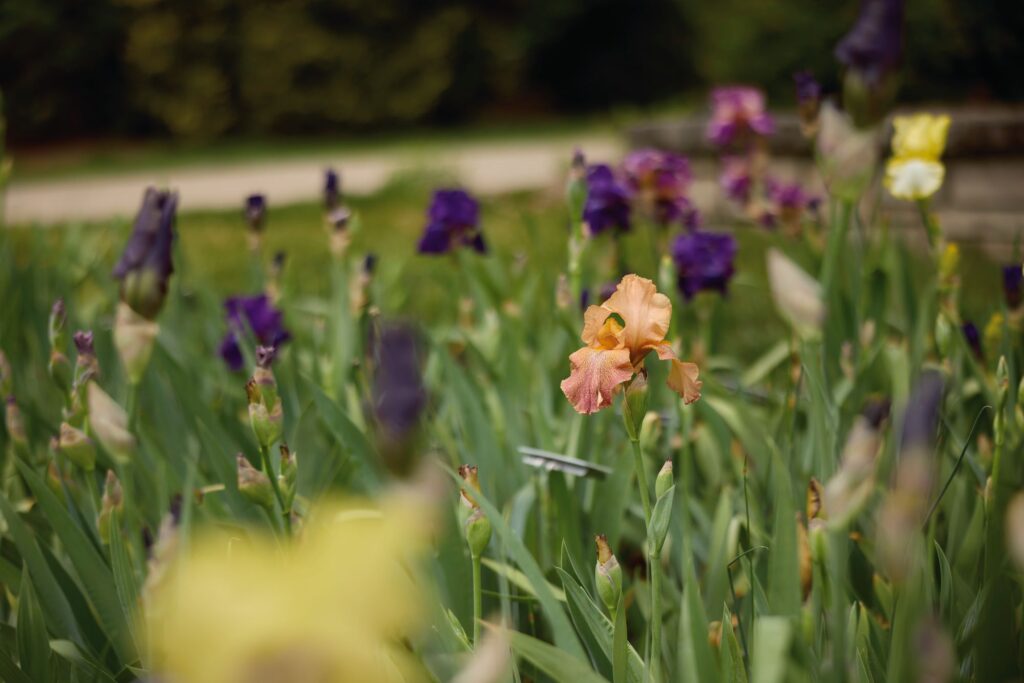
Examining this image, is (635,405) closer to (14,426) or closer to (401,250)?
(14,426)

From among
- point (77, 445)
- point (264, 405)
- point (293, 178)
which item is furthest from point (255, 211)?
point (293, 178)

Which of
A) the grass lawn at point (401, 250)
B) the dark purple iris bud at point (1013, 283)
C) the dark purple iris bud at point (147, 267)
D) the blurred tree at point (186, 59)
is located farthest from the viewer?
the blurred tree at point (186, 59)

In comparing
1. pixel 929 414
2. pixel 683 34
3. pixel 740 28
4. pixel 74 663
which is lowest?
pixel 74 663

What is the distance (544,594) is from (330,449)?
1.69 ft

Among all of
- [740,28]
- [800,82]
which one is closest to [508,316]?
[800,82]

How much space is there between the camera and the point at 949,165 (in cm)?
308

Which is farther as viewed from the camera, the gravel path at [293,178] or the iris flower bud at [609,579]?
the gravel path at [293,178]

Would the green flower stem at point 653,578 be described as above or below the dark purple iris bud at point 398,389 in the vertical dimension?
below

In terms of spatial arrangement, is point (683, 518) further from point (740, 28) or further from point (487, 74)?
point (487, 74)

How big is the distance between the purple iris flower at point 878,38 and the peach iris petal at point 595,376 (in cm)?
52

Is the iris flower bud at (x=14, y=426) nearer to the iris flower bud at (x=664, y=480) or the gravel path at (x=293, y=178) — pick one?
the iris flower bud at (x=664, y=480)

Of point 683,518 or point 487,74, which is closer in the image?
point 683,518

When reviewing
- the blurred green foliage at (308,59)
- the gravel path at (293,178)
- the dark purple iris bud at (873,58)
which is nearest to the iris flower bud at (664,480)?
the dark purple iris bud at (873,58)

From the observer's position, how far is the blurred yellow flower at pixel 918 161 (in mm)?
1173
